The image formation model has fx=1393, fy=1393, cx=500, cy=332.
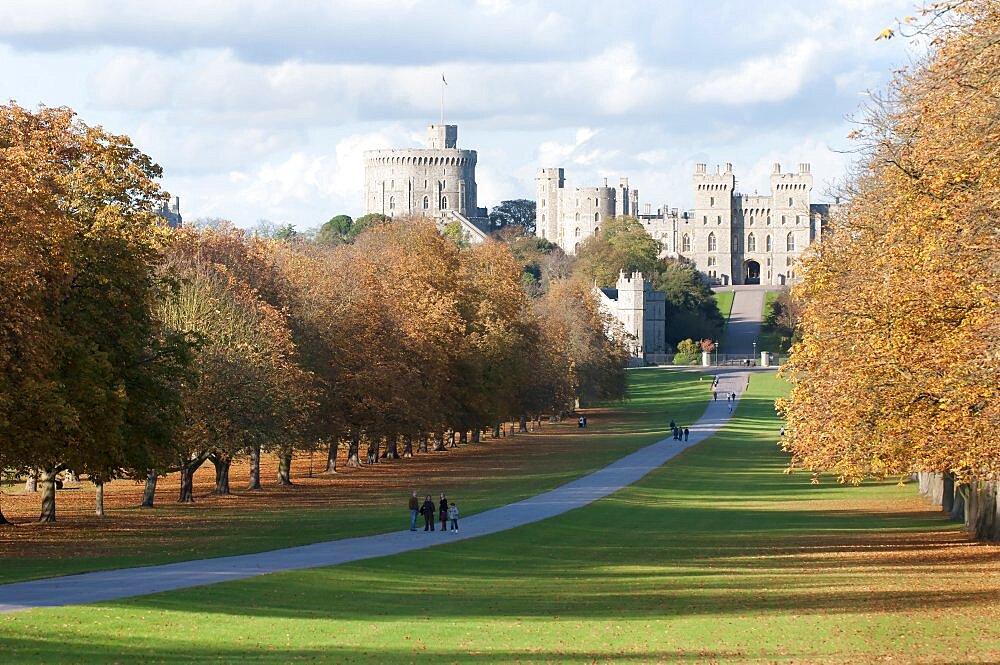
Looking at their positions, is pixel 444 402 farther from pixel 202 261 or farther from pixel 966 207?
pixel 966 207

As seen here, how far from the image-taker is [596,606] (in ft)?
74.7

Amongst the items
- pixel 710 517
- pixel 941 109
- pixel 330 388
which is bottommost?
pixel 710 517

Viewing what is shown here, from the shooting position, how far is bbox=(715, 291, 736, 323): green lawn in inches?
6574

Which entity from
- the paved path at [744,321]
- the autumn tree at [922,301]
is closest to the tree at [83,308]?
the autumn tree at [922,301]

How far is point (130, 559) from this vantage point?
28.0 meters

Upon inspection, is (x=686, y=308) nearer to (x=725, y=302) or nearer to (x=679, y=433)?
(x=725, y=302)

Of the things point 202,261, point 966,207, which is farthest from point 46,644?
point 202,261

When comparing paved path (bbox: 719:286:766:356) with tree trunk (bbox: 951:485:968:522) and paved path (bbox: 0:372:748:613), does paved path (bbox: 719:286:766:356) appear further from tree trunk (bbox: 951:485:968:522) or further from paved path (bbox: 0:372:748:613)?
tree trunk (bbox: 951:485:968:522)

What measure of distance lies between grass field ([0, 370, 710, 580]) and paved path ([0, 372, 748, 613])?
101 centimetres

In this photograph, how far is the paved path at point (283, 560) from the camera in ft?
69.0

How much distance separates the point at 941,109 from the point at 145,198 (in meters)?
22.5

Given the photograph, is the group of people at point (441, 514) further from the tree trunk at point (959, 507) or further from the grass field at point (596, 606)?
the tree trunk at point (959, 507)

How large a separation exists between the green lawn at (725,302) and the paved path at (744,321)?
42 centimetres

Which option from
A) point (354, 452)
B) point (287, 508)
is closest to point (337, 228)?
point (354, 452)
